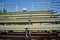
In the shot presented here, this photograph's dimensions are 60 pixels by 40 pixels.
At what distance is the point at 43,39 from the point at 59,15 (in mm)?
915

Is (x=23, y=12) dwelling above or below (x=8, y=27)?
above

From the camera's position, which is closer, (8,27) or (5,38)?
(8,27)

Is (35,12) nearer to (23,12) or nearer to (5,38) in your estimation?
(23,12)

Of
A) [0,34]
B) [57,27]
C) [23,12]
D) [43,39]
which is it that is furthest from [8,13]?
[57,27]

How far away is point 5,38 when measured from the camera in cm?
482

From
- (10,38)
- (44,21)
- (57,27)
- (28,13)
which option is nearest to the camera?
(57,27)

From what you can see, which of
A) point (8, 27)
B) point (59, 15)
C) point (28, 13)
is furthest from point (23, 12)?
point (8, 27)

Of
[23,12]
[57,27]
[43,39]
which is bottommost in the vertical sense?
[43,39]

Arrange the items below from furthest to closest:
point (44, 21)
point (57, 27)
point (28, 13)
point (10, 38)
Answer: point (28, 13)
point (10, 38)
point (44, 21)
point (57, 27)

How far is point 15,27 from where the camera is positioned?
12.1 feet

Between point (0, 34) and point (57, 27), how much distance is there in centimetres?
200

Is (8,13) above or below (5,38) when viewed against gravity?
above

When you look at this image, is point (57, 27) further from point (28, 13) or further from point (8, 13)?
point (8, 13)

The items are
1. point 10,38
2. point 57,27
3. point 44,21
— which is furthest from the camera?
point 10,38
